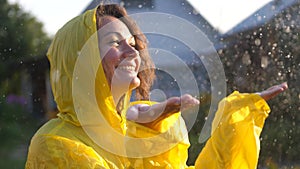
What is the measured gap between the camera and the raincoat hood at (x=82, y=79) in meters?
2.21

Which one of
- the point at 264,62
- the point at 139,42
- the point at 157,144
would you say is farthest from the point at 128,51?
the point at 264,62

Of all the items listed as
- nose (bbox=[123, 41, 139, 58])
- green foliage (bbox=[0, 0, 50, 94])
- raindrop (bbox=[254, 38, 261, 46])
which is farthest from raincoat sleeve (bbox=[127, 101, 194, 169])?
green foliage (bbox=[0, 0, 50, 94])

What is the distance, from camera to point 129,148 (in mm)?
2320

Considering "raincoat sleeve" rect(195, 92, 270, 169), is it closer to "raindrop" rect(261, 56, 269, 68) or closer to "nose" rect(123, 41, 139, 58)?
"nose" rect(123, 41, 139, 58)

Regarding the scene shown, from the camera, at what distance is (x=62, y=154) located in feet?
7.00

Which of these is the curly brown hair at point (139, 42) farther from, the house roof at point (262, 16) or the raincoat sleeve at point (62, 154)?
the house roof at point (262, 16)

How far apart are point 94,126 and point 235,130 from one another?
405 millimetres

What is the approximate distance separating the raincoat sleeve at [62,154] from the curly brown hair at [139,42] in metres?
0.35

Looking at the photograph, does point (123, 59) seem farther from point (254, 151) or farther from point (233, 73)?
point (233, 73)

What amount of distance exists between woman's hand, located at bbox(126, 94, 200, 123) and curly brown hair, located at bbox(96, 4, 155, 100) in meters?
0.11

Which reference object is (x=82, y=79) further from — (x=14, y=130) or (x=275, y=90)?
(x=14, y=130)

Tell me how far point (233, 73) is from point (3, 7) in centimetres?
750

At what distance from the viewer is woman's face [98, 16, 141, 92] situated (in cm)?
222

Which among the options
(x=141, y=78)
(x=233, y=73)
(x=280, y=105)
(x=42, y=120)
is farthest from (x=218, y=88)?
(x=42, y=120)
